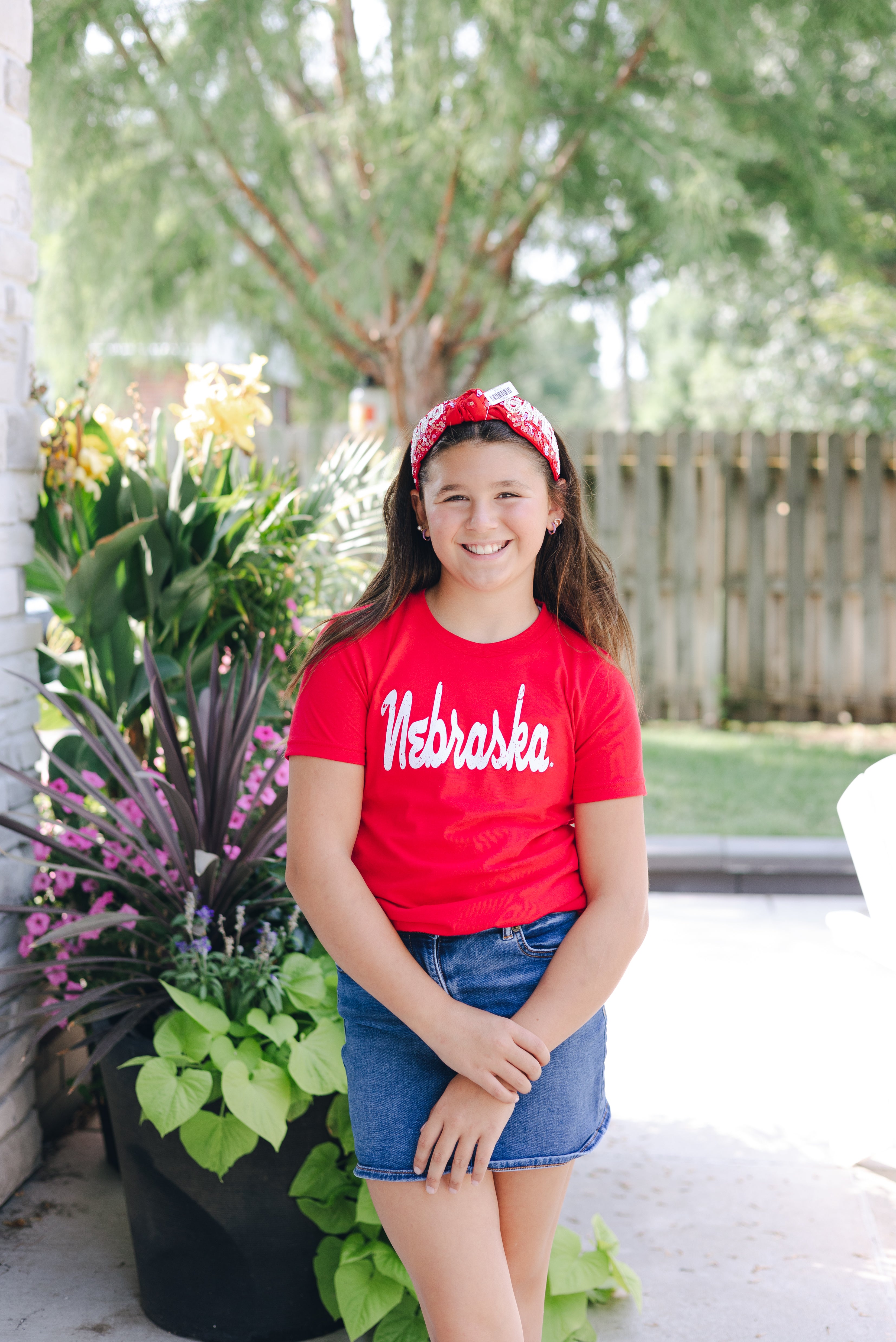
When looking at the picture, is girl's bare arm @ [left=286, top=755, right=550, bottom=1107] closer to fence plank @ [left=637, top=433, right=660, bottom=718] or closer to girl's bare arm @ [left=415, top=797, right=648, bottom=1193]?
girl's bare arm @ [left=415, top=797, right=648, bottom=1193]

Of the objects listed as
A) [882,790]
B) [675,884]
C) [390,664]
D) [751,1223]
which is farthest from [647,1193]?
[675,884]

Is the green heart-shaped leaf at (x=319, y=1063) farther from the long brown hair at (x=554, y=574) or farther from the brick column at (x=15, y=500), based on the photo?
the brick column at (x=15, y=500)

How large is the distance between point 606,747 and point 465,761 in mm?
192

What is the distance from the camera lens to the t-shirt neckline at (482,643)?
A: 5.27ft

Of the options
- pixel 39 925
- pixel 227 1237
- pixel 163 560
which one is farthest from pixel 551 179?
pixel 227 1237

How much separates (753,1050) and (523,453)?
2403 mm

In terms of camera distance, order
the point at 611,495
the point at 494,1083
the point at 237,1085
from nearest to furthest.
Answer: the point at 494,1083 → the point at 237,1085 → the point at 611,495

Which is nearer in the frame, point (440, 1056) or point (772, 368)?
point (440, 1056)

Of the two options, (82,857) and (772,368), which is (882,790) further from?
(772,368)

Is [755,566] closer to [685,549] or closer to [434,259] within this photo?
[685,549]

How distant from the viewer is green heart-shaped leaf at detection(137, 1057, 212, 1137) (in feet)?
6.52

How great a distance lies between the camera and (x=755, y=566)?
7641 millimetres

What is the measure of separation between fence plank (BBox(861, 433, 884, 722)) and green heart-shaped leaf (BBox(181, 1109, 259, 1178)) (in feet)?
20.6

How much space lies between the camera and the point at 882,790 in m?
2.50
